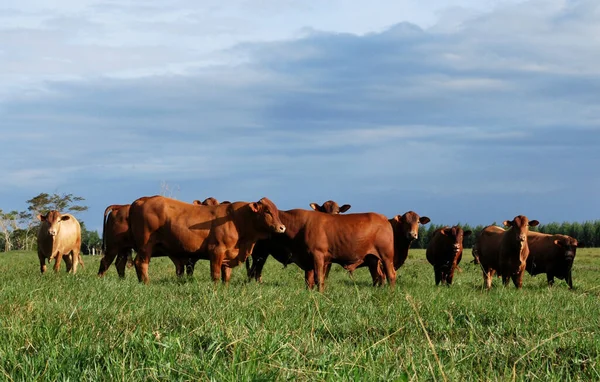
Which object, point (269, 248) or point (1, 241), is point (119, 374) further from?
point (1, 241)

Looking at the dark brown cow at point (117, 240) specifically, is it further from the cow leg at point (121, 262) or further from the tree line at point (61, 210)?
the tree line at point (61, 210)

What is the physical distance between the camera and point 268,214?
13.7 metres

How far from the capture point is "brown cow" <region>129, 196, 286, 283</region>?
13648 mm

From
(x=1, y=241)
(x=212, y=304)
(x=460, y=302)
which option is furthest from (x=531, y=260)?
(x=1, y=241)

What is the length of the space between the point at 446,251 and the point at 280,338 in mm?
13552

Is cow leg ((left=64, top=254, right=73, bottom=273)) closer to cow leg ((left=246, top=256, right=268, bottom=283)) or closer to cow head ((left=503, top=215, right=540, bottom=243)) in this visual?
cow leg ((left=246, top=256, right=268, bottom=283))

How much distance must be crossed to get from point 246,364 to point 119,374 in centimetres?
84

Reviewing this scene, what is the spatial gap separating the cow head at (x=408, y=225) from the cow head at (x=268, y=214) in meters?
3.89

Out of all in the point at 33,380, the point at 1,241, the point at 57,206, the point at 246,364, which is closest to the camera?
the point at 33,380

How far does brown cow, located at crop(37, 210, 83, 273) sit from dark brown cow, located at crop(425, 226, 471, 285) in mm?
10195

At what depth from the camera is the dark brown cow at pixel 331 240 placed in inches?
545

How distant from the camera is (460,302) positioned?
912cm

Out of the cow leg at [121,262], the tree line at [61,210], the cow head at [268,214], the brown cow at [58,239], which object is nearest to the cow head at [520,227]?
the cow head at [268,214]

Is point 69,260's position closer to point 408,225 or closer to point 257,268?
point 257,268
